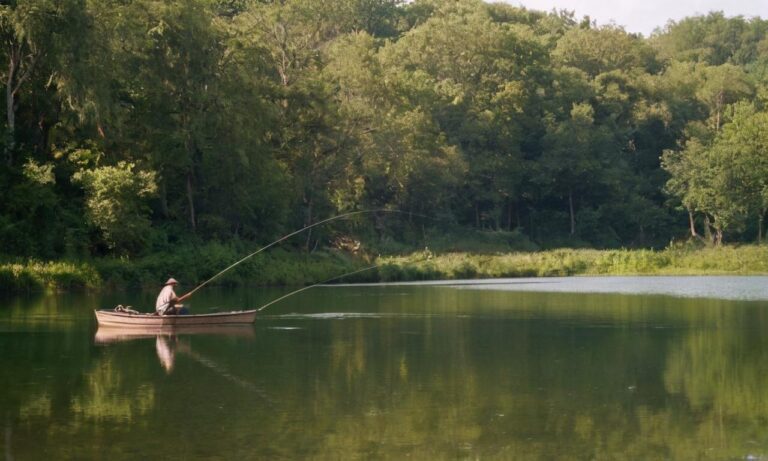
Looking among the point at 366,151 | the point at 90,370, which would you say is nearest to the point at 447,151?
the point at 366,151

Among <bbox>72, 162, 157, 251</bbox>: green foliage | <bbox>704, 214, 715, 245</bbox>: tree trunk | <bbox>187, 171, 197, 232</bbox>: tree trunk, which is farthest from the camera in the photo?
<bbox>704, 214, 715, 245</bbox>: tree trunk

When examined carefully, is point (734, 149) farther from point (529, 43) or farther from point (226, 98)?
point (226, 98)

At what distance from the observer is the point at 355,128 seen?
66312mm

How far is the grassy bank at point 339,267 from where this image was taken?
Answer: 4403 centimetres

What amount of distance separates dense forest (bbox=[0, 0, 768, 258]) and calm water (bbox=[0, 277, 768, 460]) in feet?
52.5

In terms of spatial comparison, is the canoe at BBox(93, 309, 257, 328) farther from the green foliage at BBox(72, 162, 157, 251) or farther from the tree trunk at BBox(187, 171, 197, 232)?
the tree trunk at BBox(187, 171, 197, 232)

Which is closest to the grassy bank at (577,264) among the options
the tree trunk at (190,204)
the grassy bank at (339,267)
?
the grassy bank at (339,267)

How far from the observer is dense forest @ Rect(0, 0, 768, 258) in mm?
46875

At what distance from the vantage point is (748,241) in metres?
82.8

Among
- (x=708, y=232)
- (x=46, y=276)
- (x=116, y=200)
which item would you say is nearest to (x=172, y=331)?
(x=46, y=276)

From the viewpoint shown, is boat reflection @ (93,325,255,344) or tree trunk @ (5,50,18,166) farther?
tree trunk @ (5,50,18,166)

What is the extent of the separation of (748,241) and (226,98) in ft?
148

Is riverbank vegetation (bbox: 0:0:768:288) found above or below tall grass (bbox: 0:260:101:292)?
above

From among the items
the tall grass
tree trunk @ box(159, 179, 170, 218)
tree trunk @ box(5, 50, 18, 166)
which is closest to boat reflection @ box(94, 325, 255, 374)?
the tall grass
